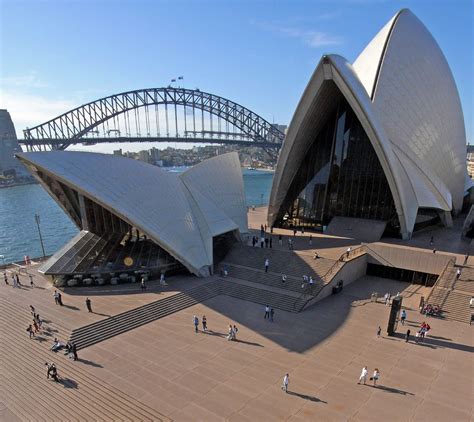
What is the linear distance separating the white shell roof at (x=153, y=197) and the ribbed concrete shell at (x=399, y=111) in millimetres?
9005

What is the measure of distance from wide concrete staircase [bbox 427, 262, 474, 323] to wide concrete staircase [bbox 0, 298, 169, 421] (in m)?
15.3

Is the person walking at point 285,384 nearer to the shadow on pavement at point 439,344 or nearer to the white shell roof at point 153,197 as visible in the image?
the shadow on pavement at point 439,344

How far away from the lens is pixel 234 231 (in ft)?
87.0

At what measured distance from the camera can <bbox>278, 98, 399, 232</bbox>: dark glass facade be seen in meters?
28.0

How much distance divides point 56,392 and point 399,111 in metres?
29.2

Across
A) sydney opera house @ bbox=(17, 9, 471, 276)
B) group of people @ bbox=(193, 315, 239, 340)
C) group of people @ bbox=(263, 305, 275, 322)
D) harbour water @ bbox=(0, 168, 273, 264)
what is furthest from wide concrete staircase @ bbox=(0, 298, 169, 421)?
harbour water @ bbox=(0, 168, 273, 264)

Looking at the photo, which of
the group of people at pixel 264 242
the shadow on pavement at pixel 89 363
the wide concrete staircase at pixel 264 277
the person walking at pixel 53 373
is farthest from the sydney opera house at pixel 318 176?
the person walking at pixel 53 373

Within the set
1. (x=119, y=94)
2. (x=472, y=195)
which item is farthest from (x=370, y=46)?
(x=119, y=94)

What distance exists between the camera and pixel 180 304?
18.8 meters

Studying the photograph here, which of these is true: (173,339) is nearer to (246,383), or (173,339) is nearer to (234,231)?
(246,383)

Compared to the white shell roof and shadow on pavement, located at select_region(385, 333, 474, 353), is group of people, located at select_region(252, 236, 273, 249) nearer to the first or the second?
the white shell roof

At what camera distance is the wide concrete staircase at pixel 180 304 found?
50.6 ft

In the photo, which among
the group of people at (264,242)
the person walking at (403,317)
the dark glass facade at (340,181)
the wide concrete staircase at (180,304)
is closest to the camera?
the wide concrete staircase at (180,304)

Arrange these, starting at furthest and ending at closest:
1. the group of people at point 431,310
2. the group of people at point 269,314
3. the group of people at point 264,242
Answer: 1. the group of people at point 264,242
2. the group of people at point 431,310
3. the group of people at point 269,314
